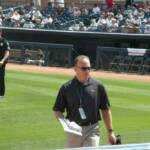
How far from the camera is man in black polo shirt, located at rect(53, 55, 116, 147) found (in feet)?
23.4

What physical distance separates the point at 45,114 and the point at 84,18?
2119 centimetres

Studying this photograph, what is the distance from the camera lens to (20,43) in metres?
34.4

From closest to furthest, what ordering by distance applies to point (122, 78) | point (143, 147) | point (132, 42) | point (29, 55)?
1. point (143, 147)
2. point (122, 78)
3. point (132, 42)
4. point (29, 55)

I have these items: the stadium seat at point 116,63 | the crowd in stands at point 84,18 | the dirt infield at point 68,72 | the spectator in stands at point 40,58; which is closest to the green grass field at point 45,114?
the dirt infield at point 68,72

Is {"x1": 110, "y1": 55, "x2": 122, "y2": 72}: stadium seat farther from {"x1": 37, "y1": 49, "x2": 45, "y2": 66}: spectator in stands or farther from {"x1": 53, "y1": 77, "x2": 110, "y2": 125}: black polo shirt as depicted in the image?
{"x1": 53, "y1": 77, "x2": 110, "y2": 125}: black polo shirt

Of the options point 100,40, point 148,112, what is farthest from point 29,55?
point 148,112

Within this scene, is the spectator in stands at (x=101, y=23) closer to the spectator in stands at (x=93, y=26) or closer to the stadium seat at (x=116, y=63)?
the spectator in stands at (x=93, y=26)

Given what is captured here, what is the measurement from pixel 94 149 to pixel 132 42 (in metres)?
25.6

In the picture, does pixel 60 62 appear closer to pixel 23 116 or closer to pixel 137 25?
pixel 137 25

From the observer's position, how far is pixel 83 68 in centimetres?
702

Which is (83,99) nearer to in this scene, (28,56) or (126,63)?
(126,63)

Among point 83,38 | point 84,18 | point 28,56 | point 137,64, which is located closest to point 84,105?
point 137,64

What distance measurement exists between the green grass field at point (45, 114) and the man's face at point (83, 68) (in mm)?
3826

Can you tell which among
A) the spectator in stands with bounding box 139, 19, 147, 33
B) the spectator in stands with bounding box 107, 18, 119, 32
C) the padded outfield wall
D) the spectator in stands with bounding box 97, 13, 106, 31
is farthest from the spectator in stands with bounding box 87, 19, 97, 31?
Answer: the spectator in stands with bounding box 139, 19, 147, 33
